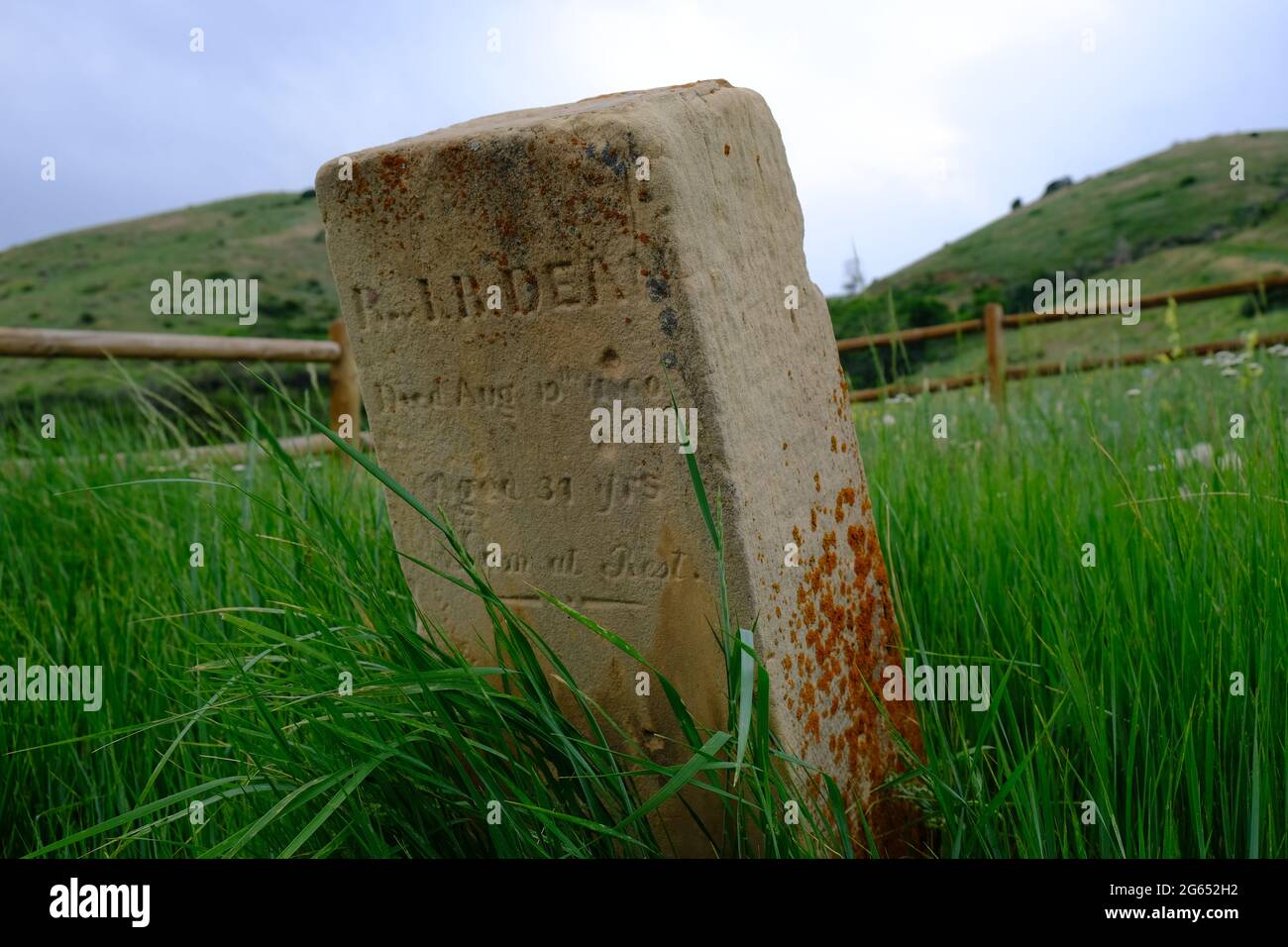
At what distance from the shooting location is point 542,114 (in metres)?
1.88

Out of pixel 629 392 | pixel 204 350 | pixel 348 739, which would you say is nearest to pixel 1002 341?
pixel 204 350

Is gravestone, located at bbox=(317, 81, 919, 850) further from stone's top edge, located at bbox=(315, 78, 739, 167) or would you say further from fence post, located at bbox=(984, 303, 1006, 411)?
fence post, located at bbox=(984, 303, 1006, 411)

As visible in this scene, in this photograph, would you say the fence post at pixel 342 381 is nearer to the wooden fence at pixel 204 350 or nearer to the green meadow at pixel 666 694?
the wooden fence at pixel 204 350

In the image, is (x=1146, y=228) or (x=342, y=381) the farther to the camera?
(x=1146, y=228)

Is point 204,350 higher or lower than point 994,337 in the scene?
lower

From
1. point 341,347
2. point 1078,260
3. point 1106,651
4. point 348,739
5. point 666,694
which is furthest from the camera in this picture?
point 1078,260

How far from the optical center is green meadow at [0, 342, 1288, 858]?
62.4 inches

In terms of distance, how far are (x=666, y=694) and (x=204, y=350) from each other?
4.30m

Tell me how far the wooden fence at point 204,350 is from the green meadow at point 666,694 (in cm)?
153

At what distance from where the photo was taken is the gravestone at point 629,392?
66.1 inches

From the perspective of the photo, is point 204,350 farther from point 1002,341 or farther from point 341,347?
point 1002,341

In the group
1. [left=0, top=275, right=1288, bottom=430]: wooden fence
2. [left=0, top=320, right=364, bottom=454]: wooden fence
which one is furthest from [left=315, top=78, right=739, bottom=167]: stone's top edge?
[left=0, top=320, right=364, bottom=454]: wooden fence

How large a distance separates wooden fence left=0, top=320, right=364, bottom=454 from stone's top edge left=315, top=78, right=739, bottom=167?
1.89 m
